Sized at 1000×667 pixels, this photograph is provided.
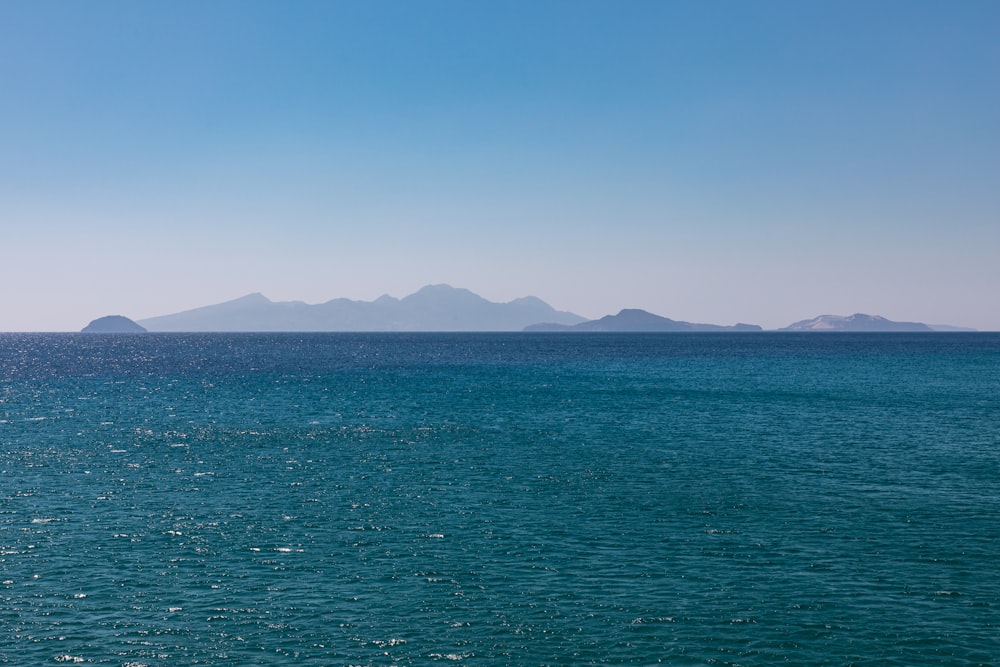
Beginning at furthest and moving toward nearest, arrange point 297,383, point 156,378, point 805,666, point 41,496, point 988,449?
point 156,378 < point 297,383 < point 988,449 < point 41,496 < point 805,666

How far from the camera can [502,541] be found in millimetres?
45562

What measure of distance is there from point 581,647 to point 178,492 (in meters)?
40.0

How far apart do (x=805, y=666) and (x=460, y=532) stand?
2373 centimetres

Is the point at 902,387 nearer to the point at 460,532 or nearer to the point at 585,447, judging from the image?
the point at 585,447

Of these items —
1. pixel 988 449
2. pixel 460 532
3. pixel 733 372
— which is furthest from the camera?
pixel 733 372

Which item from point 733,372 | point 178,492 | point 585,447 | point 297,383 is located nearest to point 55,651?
point 178,492

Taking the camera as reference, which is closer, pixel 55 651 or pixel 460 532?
pixel 55 651

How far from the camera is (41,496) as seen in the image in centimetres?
5588

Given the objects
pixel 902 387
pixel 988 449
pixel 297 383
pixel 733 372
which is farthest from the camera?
pixel 733 372

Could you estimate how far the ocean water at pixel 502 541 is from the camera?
31797 millimetres

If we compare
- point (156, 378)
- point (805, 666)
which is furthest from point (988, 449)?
point (156, 378)

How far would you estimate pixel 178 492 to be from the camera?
57.8m

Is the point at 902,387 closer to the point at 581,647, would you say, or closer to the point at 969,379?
the point at 969,379

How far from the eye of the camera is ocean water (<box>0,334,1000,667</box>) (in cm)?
3180
